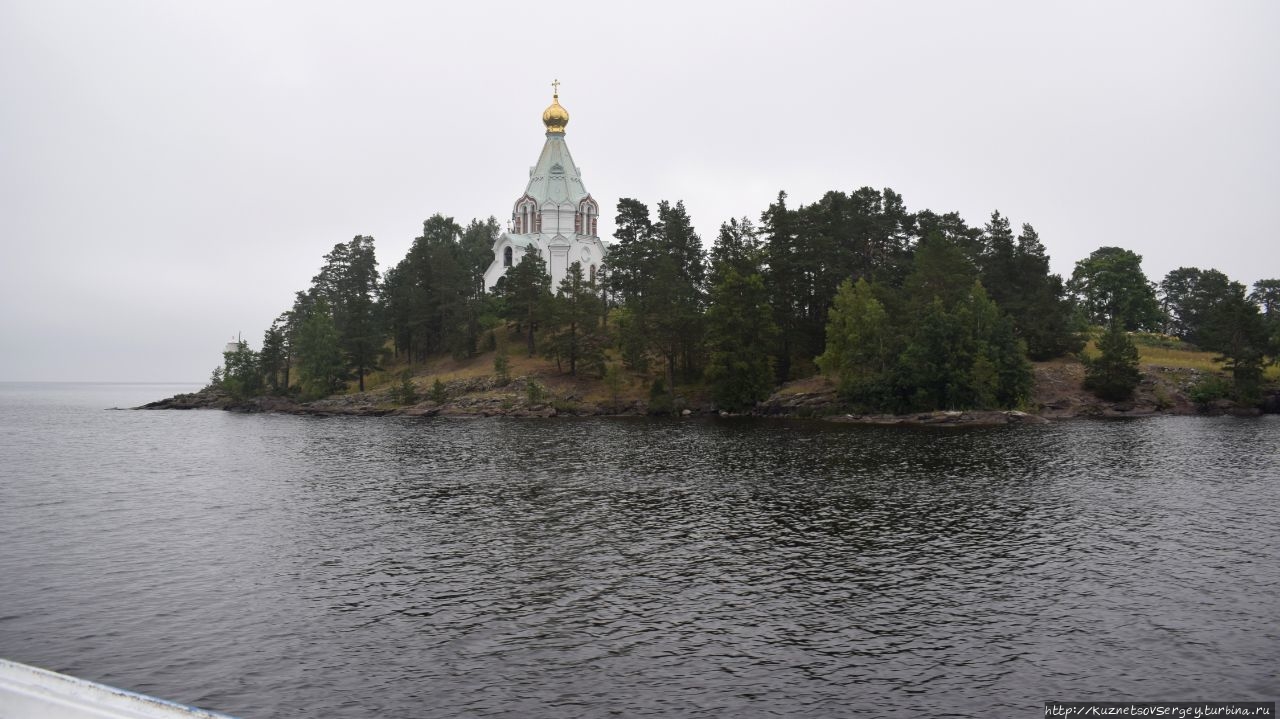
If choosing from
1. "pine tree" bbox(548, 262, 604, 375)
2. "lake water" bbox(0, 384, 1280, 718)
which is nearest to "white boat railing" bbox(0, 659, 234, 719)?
"lake water" bbox(0, 384, 1280, 718)

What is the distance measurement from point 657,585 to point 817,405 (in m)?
72.8

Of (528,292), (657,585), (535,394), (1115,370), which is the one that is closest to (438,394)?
(535,394)

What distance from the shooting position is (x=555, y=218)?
13962 cm

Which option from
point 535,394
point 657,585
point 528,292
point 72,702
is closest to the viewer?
point 72,702

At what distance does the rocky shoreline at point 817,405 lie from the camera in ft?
284

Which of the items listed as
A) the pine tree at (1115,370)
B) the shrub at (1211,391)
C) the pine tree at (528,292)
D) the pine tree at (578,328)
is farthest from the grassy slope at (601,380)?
the pine tree at (528,292)

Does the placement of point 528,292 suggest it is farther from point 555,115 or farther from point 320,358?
point 555,115

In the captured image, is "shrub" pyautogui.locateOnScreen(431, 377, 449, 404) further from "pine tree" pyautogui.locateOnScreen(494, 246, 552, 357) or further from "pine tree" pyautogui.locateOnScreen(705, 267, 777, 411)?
"pine tree" pyautogui.locateOnScreen(705, 267, 777, 411)

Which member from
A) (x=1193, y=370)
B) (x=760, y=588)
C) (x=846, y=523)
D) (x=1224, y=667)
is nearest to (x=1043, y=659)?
(x=1224, y=667)

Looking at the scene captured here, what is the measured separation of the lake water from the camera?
57.2 feet

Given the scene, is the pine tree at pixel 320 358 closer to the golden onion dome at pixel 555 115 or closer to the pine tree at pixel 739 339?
the golden onion dome at pixel 555 115

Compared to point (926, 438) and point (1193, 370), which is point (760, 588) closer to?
point (926, 438)

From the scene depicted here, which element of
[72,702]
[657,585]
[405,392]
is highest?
[405,392]

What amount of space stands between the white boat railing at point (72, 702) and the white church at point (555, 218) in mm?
130232
